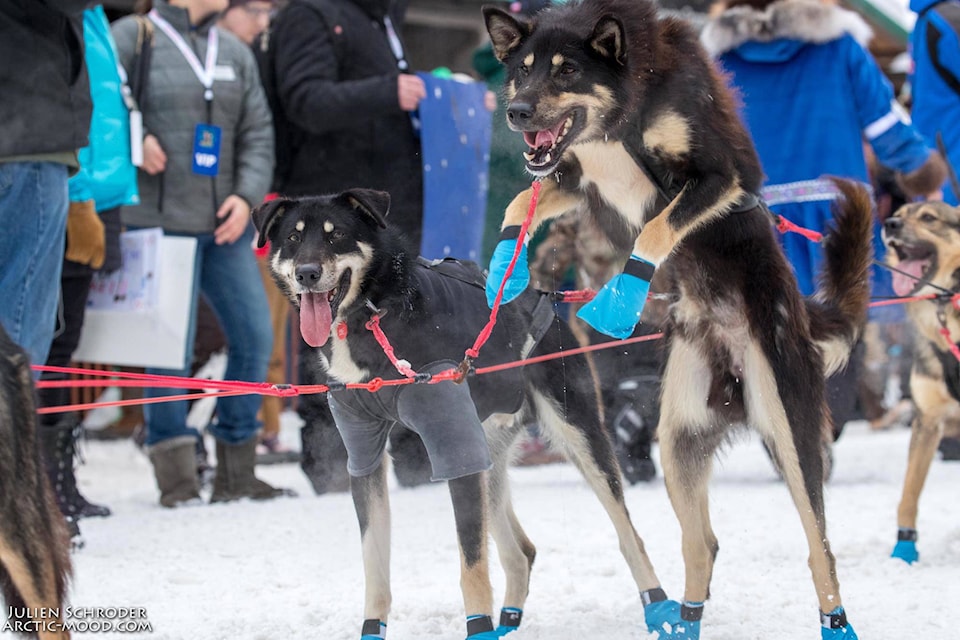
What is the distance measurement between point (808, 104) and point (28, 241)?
11.5 feet

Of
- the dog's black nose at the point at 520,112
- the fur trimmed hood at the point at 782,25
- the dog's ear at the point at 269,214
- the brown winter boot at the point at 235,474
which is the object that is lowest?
the brown winter boot at the point at 235,474

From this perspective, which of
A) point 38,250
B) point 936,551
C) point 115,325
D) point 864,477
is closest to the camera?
point 38,250

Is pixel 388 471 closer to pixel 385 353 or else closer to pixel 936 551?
pixel 385 353

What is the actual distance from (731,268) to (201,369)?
4.99m

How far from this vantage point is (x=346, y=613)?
3449 millimetres

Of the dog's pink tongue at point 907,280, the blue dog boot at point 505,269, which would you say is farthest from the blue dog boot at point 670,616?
the dog's pink tongue at point 907,280

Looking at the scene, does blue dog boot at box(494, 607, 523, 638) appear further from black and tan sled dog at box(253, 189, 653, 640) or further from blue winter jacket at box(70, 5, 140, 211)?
blue winter jacket at box(70, 5, 140, 211)

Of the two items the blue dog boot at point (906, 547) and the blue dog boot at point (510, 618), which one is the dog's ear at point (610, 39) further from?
the blue dog boot at point (906, 547)

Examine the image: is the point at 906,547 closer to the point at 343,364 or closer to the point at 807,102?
the point at 807,102

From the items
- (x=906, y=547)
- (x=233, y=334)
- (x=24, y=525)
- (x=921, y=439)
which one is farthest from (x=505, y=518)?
(x=233, y=334)

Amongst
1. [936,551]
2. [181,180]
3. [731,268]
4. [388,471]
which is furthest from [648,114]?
[181,180]

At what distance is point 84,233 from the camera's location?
14.9 ft

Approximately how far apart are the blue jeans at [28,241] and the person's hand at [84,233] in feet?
2.36

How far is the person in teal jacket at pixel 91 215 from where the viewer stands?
456 cm
